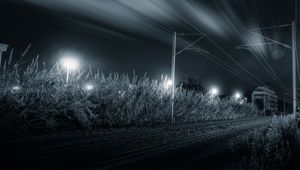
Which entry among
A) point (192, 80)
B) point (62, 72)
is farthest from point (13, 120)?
point (192, 80)

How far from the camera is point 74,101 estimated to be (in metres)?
17.4

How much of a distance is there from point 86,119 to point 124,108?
437 centimetres

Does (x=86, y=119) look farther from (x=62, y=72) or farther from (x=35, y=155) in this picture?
(x=35, y=155)

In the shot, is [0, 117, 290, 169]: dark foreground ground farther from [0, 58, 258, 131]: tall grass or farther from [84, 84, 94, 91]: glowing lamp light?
[84, 84, 94, 91]: glowing lamp light

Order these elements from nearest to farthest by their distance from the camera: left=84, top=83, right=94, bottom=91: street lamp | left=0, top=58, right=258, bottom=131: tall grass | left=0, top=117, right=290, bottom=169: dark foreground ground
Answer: left=0, top=117, right=290, bottom=169: dark foreground ground
left=0, top=58, right=258, bottom=131: tall grass
left=84, top=83, right=94, bottom=91: street lamp

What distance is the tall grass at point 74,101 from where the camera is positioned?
568 inches

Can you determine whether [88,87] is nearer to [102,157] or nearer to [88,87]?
[88,87]

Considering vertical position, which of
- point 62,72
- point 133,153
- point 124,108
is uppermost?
point 62,72

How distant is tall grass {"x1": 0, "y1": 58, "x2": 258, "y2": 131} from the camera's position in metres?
14.4

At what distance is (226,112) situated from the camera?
49.5 meters

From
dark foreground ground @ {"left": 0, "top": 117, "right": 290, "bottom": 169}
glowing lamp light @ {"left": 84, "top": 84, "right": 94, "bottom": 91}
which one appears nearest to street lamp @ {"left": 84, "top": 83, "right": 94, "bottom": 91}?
glowing lamp light @ {"left": 84, "top": 84, "right": 94, "bottom": 91}

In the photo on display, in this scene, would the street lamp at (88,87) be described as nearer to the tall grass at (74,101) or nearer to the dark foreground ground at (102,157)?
the tall grass at (74,101)

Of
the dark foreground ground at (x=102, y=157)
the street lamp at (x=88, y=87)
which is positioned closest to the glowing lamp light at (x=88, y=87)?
the street lamp at (x=88, y=87)

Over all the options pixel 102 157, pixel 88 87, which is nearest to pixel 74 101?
pixel 88 87
